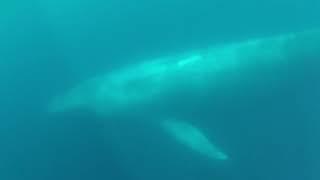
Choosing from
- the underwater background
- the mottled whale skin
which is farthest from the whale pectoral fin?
the underwater background

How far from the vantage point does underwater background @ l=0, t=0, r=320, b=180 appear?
9016mm

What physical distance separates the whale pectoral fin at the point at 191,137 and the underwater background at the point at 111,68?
0.16 metres

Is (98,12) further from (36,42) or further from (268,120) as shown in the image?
(268,120)

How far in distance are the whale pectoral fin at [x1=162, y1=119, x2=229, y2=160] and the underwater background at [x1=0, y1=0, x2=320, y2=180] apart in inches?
6.5

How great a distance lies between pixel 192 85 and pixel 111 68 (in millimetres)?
1650

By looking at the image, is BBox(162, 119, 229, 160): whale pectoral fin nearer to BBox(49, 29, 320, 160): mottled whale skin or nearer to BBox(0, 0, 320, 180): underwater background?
BBox(49, 29, 320, 160): mottled whale skin

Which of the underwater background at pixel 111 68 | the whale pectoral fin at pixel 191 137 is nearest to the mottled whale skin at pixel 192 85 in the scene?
the whale pectoral fin at pixel 191 137

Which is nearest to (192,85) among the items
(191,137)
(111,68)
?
(191,137)

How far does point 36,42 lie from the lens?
11.5m

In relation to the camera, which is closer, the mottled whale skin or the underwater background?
the underwater background

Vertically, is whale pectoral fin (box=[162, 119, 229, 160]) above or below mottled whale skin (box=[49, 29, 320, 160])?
below

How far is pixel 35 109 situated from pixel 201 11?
3913 millimetres

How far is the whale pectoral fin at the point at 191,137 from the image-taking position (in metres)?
9.10

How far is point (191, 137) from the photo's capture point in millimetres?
9344
